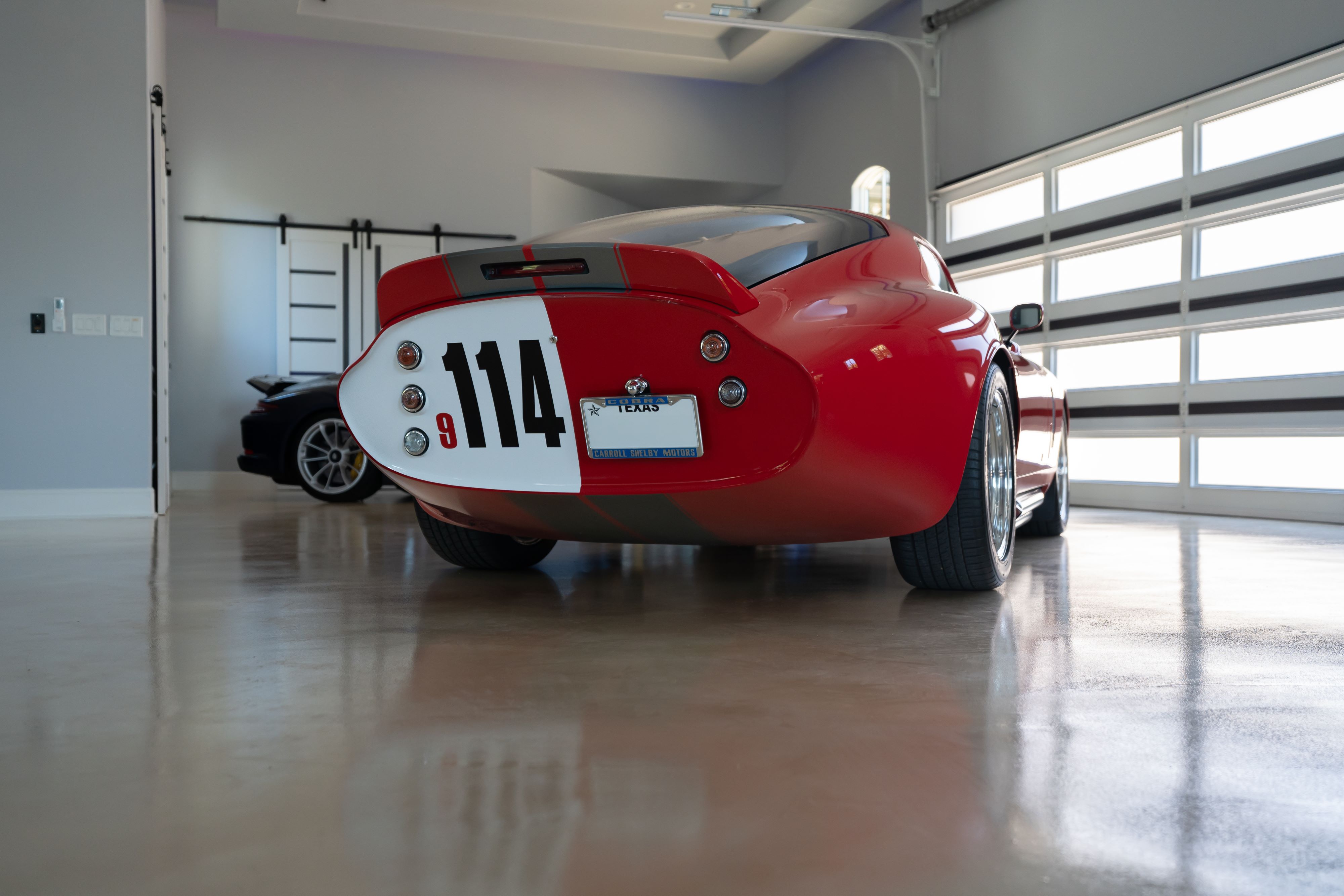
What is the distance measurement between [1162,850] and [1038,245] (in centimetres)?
785

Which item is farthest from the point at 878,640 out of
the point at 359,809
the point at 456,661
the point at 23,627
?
the point at 23,627

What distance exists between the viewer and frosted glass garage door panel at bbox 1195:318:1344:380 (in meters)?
6.00

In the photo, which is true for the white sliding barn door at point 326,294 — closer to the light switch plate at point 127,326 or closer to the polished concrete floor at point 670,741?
the light switch plate at point 127,326

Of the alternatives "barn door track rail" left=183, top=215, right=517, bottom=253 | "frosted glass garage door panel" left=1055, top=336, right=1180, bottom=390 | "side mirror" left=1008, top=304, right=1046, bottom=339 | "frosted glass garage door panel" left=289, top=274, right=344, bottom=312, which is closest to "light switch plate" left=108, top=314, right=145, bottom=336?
"frosted glass garage door panel" left=289, top=274, right=344, bottom=312

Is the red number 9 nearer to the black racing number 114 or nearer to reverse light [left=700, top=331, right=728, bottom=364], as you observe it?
the black racing number 114

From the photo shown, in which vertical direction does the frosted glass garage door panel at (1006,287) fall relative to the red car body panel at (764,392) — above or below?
above

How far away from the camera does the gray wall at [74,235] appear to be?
633 centimetres

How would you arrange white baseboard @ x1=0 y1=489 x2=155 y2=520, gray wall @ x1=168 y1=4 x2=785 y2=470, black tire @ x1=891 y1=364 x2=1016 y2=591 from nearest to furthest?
black tire @ x1=891 y1=364 x2=1016 y2=591 → white baseboard @ x1=0 y1=489 x2=155 y2=520 → gray wall @ x1=168 y1=4 x2=785 y2=470

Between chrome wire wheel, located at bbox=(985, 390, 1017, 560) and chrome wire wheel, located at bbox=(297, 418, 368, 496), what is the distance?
5.55 metres

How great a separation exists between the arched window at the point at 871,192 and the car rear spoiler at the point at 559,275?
9141 millimetres

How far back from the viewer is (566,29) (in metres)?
11.0

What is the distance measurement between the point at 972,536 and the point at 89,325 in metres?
5.96

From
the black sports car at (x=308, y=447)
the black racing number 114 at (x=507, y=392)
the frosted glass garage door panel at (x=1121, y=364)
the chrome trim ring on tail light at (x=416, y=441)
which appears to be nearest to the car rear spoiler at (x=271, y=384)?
the black sports car at (x=308, y=447)

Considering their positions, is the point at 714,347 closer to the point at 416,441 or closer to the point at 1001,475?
the point at 416,441
